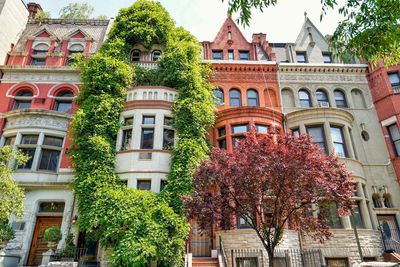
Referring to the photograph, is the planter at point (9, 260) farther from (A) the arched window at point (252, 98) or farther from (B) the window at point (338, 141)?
(B) the window at point (338, 141)

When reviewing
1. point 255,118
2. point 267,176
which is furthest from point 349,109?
point 267,176

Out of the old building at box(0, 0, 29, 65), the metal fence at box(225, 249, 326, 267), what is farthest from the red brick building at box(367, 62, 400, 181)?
the old building at box(0, 0, 29, 65)

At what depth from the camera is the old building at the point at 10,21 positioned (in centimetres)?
2188

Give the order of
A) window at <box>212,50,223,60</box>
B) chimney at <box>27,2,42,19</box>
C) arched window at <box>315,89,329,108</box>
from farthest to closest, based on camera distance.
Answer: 1. chimney at <box>27,2,42,19</box>
2. window at <box>212,50,223,60</box>
3. arched window at <box>315,89,329,108</box>

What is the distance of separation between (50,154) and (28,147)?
1313 millimetres

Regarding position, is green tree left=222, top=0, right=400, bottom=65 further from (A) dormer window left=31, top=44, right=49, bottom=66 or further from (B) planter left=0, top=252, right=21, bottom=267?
(A) dormer window left=31, top=44, right=49, bottom=66

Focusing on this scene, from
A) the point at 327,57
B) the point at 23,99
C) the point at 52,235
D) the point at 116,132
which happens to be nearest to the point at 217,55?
the point at 327,57

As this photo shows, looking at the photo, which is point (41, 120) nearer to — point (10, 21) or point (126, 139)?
point (126, 139)

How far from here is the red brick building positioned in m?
19.0

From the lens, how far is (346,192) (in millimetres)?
10695

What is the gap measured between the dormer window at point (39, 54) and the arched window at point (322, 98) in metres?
20.6

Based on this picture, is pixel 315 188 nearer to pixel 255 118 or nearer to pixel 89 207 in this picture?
pixel 255 118

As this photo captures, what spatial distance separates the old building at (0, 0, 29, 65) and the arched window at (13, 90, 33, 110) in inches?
118

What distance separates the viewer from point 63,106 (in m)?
20.6
